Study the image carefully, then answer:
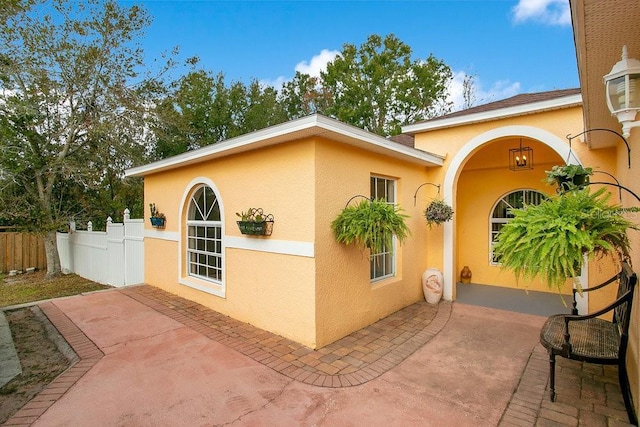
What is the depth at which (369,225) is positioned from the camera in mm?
4250

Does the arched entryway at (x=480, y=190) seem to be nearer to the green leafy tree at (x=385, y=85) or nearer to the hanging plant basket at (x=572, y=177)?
the hanging plant basket at (x=572, y=177)

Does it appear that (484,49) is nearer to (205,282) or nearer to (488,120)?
(488,120)

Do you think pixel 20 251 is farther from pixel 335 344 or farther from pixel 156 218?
pixel 335 344

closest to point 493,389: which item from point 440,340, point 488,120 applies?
point 440,340

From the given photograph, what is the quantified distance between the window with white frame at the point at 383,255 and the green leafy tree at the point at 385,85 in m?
13.3

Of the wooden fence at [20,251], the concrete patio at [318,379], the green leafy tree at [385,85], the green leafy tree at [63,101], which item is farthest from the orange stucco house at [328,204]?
the green leafy tree at [385,85]

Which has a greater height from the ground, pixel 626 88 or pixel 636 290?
pixel 626 88

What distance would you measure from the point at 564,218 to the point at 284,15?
34.7 ft

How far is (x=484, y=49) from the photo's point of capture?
11.7 m

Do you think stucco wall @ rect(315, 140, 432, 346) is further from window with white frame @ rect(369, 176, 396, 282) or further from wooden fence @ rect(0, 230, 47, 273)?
wooden fence @ rect(0, 230, 47, 273)

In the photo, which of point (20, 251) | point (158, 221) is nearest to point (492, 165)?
point (158, 221)

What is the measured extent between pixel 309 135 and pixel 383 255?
283 cm

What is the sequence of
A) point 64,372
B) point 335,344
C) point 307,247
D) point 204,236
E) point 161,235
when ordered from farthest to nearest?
point 161,235
point 204,236
point 335,344
point 307,247
point 64,372

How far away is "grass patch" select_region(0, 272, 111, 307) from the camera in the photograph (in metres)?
8.73
